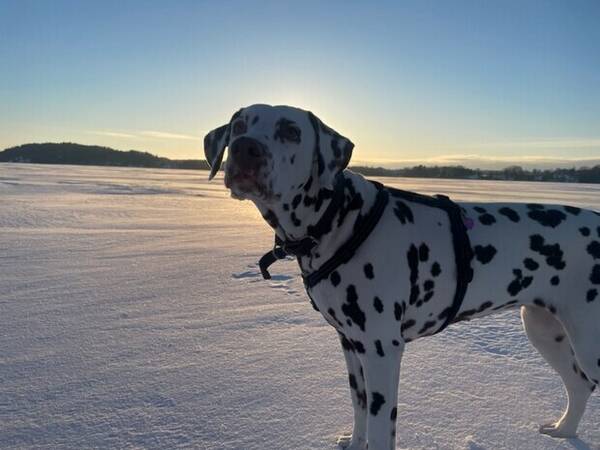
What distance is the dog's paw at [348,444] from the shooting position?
2.66 m

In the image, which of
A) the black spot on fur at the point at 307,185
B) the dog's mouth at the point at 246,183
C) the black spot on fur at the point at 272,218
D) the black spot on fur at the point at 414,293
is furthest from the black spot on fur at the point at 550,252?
the dog's mouth at the point at 246,183

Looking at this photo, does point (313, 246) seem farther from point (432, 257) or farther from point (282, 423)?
point (282, 423)

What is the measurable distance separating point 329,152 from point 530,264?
1.36 metres

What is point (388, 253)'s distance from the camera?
2342 millimetres

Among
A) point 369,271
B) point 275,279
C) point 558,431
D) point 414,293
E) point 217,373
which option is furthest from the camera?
point 275,279

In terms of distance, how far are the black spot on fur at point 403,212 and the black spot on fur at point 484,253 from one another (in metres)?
0.42

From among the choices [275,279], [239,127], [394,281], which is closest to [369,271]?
[394,281]

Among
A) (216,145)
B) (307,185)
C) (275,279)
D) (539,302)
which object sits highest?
(216,145)

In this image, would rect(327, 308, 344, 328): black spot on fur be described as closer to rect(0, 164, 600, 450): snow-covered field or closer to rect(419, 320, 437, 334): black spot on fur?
rect(419, 320, 437, 334): black spot on fur

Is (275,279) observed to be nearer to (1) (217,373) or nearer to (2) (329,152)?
(1) (217,373)

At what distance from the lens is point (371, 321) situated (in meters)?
2.28

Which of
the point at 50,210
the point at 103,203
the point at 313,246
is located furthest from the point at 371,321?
the point at 103,203

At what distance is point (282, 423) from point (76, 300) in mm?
3209

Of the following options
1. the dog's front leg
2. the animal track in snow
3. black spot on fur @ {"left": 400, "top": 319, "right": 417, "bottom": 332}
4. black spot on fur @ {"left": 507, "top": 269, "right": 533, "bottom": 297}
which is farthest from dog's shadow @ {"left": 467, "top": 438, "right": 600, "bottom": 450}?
the animal track in snow
